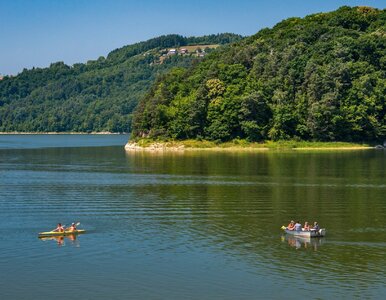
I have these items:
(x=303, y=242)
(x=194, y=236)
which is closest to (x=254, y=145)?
(x=194, y=236)

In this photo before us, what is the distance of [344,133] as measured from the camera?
19038 cm

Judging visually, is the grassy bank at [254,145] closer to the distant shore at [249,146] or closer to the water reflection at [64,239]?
the distant shore at [249,146]

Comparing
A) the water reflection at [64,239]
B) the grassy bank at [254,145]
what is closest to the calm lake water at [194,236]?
the water reflection at [64,239]

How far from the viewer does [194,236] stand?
62.4 meters

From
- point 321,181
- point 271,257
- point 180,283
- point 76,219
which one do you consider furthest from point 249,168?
point 180,283

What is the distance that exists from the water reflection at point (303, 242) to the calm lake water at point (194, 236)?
0.11 m

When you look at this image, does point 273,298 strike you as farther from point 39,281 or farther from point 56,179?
point 56,179

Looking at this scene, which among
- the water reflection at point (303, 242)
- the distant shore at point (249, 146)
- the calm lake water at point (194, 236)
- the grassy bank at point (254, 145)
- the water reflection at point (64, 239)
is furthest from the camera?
the distant shore at point (249, 146)

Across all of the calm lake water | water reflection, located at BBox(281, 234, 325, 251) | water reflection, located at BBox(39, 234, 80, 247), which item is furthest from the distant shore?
water reflection, located at BBox(39, 234, 80, 247)

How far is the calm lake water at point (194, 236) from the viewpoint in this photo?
4644 cm

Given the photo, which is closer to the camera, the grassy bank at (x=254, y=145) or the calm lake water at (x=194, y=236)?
the calm lake water at (x=194, y=236)

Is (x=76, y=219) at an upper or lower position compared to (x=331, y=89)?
lower

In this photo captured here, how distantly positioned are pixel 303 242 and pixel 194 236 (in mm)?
11025

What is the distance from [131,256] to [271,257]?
1257 cm
